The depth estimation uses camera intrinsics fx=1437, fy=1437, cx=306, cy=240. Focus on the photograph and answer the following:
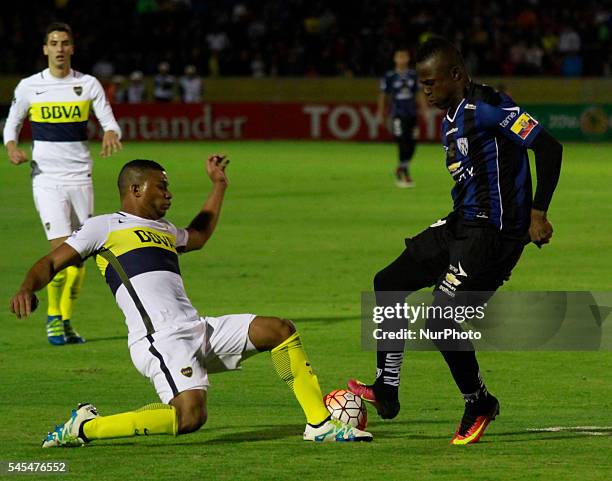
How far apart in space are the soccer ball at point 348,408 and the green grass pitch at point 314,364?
0.65ft

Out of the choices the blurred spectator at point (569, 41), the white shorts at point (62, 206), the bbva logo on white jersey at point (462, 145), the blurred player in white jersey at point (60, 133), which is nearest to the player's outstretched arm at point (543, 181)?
the bbva logo on white jersey at point (462, 145)

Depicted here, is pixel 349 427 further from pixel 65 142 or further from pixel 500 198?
pixel 65 142

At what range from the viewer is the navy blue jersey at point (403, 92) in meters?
24.5

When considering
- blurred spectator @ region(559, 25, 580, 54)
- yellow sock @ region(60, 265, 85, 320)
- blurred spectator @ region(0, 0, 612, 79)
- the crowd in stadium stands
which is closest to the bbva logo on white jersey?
yellow sock @ region(60, 265, 85, 320)

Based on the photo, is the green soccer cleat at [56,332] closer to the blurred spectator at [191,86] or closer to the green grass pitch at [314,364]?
the green grass pitch at [314,364]

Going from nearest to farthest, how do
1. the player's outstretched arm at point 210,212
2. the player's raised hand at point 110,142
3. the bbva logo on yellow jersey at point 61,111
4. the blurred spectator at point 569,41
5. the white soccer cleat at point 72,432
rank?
the white soccer cleat at point 72,432
the player's outstretched arm at point 210,212
the player's raised hand at point 110,142
the bbva logo on yellow jersey at point 61,111
the blurred spectator at point 569,41

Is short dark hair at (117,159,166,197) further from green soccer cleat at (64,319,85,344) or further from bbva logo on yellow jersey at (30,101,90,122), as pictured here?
bbva logo on yellow jersey at (30,101,90,122)

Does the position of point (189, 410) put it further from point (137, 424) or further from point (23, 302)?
point (23, 302)

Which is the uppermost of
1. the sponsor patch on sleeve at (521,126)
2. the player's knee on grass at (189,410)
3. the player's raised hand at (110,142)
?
the sponsor patch on sleeve at (521,126)

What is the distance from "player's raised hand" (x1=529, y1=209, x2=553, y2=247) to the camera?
23.4 feet

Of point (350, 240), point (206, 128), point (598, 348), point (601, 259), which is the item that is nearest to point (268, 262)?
point (350, 240)

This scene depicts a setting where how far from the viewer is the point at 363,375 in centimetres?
941

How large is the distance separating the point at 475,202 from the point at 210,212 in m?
1.46

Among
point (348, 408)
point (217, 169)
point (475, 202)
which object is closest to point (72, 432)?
point (348, 408)
